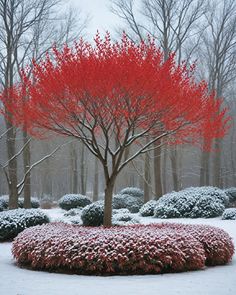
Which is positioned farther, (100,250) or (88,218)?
(88,218)

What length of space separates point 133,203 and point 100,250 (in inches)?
581

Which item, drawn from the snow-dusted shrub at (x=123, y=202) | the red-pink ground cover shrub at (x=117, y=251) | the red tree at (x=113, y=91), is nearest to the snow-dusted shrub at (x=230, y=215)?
the red tree at (x=113, y=91)

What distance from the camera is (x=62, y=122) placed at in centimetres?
1061

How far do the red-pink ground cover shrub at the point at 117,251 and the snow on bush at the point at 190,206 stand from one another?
674cm

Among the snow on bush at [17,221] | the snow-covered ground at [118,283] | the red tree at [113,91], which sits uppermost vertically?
the red tree at [113,91]

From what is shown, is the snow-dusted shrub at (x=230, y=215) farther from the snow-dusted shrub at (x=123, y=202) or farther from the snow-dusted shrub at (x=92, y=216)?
the snow-dusted shrub at (x=123, y=202)

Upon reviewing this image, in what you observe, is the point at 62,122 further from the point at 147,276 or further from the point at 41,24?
the point at 41,24

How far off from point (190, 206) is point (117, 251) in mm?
8987

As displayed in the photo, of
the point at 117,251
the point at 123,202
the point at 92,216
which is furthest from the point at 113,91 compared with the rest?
the point at 123,202

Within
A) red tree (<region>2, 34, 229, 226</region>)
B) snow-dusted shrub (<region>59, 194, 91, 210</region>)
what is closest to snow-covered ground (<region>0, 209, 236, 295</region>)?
red tree (<region>2, 34, 229, 226</region>)

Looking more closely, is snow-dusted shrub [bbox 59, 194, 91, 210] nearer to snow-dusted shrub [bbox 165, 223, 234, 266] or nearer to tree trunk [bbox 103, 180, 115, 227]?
tree trunk [bbox 103, 180, 115, 227]

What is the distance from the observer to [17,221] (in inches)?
499

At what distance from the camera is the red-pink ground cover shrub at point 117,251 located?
7.65 metres

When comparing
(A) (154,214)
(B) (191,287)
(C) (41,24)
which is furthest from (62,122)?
(C) (41,24)
